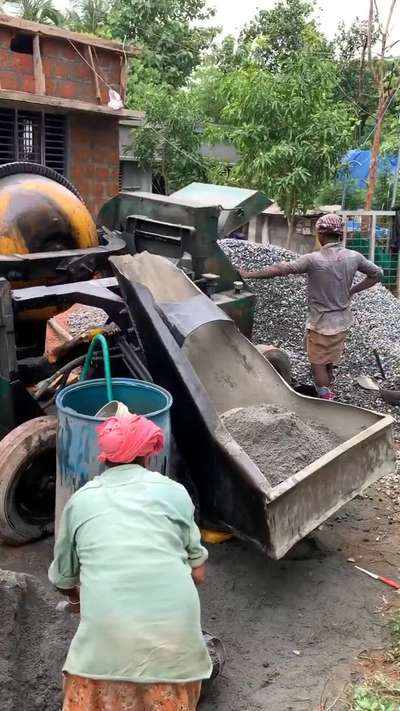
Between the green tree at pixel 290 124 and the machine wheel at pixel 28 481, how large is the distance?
685cm

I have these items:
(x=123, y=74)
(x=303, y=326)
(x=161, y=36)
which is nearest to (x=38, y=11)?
(x=161, y=36)

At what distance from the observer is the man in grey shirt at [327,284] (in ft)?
18.2

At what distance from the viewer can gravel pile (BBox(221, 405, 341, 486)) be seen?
3.83 meters

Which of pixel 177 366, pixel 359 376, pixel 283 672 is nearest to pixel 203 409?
pixel 177 366

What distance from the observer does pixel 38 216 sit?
5191 millimetres

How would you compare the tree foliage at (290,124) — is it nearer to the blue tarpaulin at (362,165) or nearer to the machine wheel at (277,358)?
the blue tarpaulin at (362,165)

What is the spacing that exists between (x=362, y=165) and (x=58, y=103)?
7732mm

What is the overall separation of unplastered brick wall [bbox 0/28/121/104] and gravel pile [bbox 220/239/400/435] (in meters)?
3.49

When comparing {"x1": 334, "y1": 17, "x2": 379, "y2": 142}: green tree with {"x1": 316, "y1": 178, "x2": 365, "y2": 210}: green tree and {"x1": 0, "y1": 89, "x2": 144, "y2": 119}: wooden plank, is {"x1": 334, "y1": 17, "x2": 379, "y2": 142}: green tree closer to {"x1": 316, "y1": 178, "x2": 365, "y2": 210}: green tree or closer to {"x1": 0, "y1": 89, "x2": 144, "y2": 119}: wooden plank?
{"x1": 316, "y1": 178, "x2": 365, "y2": 210}: green tree

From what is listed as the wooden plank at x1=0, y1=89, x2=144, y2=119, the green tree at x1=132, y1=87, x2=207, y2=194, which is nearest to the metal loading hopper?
the wooden plank at x1=0, y1=89, x2=144, y2=119

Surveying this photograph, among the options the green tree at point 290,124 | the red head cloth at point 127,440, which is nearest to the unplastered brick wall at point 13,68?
the green tree at point 290,124

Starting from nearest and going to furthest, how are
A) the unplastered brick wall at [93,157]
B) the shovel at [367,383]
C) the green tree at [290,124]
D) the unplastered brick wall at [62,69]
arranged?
1. the shovel at [367,383]
2. the unplastered brick wall at [62,69]
3. the green tree at [290,124]
4. the unplastered brick wall at [93,157]

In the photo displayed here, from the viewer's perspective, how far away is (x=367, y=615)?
355cm

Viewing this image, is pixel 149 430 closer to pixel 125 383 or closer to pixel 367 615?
pixel 125 383
